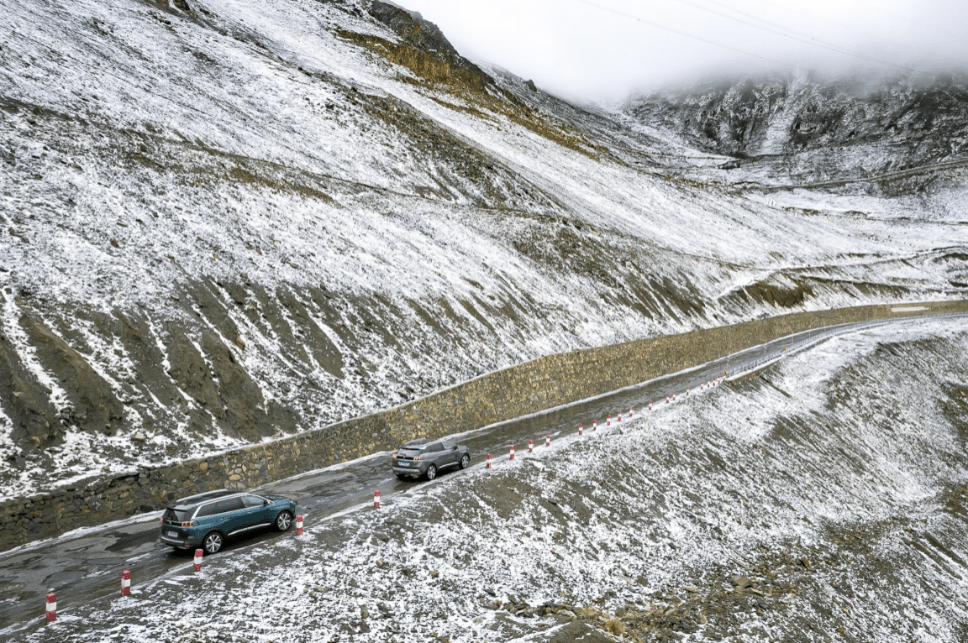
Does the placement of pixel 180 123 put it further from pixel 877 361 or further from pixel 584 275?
pixel 877 361

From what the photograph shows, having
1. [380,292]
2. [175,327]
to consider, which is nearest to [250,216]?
[380,292]

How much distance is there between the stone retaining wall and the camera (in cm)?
1435

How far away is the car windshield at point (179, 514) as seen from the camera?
13047 mm

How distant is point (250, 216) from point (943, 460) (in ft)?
127

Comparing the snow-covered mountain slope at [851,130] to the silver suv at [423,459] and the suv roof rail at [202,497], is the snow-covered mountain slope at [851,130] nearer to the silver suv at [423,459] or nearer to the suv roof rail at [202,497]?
the silver suv at [423,459]

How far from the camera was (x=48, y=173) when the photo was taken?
78.0ft

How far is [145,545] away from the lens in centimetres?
1397

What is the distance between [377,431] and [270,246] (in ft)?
34.7

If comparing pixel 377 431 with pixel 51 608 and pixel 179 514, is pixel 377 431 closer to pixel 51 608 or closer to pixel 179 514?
pixel 179 514

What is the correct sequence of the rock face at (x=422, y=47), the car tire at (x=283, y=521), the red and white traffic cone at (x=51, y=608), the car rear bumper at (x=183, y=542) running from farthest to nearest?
the rock face at (x=422, y=47), the car tire at (x=283, y=521), the car rear bumper at (x=183, y=542), the red and white traffic cone at (x=51, y=608)

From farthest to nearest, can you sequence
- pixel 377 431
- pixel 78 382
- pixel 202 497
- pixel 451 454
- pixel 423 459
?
pixel 377 431 < pixel 451 454 < pixel 423 459 < pixel 78 382 < pixel 202 497

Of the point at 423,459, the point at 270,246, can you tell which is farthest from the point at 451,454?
the point at 270,246

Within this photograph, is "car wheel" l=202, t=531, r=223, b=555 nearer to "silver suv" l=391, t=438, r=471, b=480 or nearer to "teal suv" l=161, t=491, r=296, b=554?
"teal suv" l=161, t=491, r=296, b=554

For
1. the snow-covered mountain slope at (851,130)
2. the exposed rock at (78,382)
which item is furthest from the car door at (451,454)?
the snow-covered mountain slope at (851,130)
